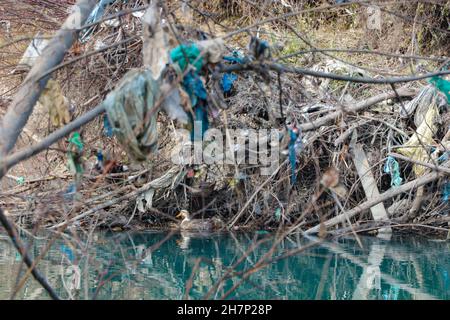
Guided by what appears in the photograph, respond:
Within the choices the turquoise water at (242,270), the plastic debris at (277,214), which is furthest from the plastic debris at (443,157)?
the plastic debris at (277,214)

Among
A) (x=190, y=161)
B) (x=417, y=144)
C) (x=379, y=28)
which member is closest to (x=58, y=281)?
(x=190, y=161)

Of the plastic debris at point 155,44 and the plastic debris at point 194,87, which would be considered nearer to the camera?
the plastic debris at point 155,44

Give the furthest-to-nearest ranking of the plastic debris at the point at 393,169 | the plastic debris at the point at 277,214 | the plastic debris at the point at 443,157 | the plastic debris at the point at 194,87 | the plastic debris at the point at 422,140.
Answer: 1. the plastic debris at the point at 277,214
2. the plastic debris at the point at 393,169
3. the plastic debris at the point at 422,140
4. the plastic debris at the point at 443,157
5. the plastic debris at the point at 194,87

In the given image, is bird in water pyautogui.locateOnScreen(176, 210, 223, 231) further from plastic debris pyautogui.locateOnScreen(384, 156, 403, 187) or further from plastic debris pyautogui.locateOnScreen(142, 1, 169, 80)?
plastic debris pyautogui.locateOnScreen(142, 1, 169, 80)

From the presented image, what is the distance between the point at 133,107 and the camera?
10.3ft

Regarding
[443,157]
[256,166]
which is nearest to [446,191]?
[443,157]

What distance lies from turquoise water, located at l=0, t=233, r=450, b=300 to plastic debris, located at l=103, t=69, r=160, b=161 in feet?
5.63

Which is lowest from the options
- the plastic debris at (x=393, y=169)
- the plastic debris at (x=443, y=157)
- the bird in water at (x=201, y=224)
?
the bird in water at (x=201, y=224)

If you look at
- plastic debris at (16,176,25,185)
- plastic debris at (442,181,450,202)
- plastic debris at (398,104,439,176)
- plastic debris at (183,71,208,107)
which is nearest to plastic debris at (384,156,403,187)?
plastic debris at (398,104,439,176)

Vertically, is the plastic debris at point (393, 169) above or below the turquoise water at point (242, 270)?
above

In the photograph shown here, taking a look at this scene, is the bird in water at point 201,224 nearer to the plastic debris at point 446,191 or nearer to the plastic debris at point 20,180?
the plastic debris at point 20,180

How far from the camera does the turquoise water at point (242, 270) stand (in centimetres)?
546

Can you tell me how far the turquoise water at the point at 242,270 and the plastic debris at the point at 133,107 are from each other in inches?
67.6

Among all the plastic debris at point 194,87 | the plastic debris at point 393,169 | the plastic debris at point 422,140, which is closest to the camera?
the plastic debris at point 194,87
